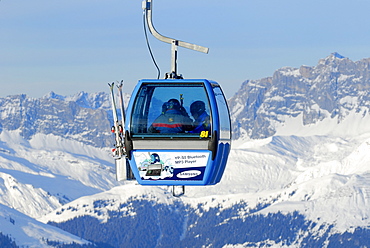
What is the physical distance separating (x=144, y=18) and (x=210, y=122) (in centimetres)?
322

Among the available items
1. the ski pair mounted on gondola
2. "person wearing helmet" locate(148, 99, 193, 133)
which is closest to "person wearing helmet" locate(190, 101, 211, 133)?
the ski pair mounted on gondola

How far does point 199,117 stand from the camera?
1094 inches

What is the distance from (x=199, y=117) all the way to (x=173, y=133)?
0.87 metres

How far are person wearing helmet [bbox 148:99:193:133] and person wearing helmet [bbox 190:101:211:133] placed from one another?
0.52 ft

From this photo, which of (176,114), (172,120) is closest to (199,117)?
(176,114)

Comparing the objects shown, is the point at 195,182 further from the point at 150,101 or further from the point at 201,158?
the point at 150,101

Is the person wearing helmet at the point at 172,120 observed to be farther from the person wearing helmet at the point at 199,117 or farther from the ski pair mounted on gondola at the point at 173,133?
the person wearing helmet at the point at 199,117

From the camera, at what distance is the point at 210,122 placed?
2744cm

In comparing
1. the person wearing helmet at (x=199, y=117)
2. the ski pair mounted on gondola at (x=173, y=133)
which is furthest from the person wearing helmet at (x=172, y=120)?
the person wearing helmet at (x=199, y=117)

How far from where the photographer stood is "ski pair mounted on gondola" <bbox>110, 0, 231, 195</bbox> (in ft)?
88.8

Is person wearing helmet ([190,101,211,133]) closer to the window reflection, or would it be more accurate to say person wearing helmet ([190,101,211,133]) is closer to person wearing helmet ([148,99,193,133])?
the window reflection

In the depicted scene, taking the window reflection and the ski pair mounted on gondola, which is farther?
the window reflection

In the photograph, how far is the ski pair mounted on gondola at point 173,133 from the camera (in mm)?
27078

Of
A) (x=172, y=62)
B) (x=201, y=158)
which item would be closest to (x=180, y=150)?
(x=201, y=158)
